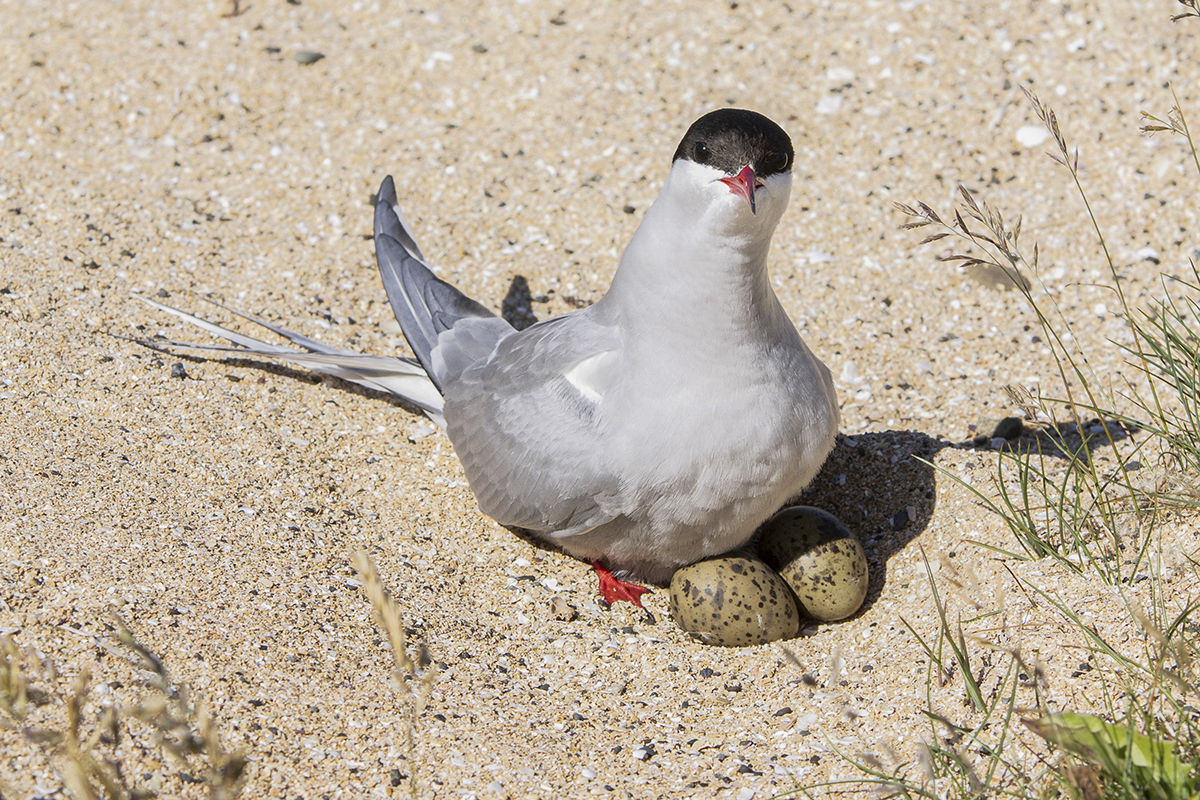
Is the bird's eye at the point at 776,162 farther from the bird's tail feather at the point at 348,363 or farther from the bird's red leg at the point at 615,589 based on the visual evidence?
the bird's tail feather at the point at 348,363

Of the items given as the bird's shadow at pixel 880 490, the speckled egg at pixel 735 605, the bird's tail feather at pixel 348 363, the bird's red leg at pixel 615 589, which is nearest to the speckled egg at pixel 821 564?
the speckled egg at pixel 735 605

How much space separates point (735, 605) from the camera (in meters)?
3.40

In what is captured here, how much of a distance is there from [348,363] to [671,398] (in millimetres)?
1578

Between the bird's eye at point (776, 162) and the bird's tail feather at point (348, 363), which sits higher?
the bird's eye at point (776, 162)

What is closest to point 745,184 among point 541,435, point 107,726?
point 541,435

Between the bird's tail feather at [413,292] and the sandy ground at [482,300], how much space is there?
1.32ft

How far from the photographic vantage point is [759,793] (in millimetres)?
2729

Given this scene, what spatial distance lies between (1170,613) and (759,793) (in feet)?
4.17

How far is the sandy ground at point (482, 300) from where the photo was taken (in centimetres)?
294

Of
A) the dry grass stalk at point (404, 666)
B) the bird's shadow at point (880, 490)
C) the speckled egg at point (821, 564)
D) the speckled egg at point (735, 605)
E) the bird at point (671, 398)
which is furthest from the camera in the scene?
the bird's shadow at point (880, 490)

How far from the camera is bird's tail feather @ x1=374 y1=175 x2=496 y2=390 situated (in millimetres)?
4281

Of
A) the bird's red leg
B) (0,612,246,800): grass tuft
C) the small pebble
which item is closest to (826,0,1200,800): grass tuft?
the bird's red leg

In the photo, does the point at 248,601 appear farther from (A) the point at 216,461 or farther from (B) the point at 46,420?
(B) the point at 46,420

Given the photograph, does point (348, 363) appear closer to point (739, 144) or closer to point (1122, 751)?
point (739, 144)
